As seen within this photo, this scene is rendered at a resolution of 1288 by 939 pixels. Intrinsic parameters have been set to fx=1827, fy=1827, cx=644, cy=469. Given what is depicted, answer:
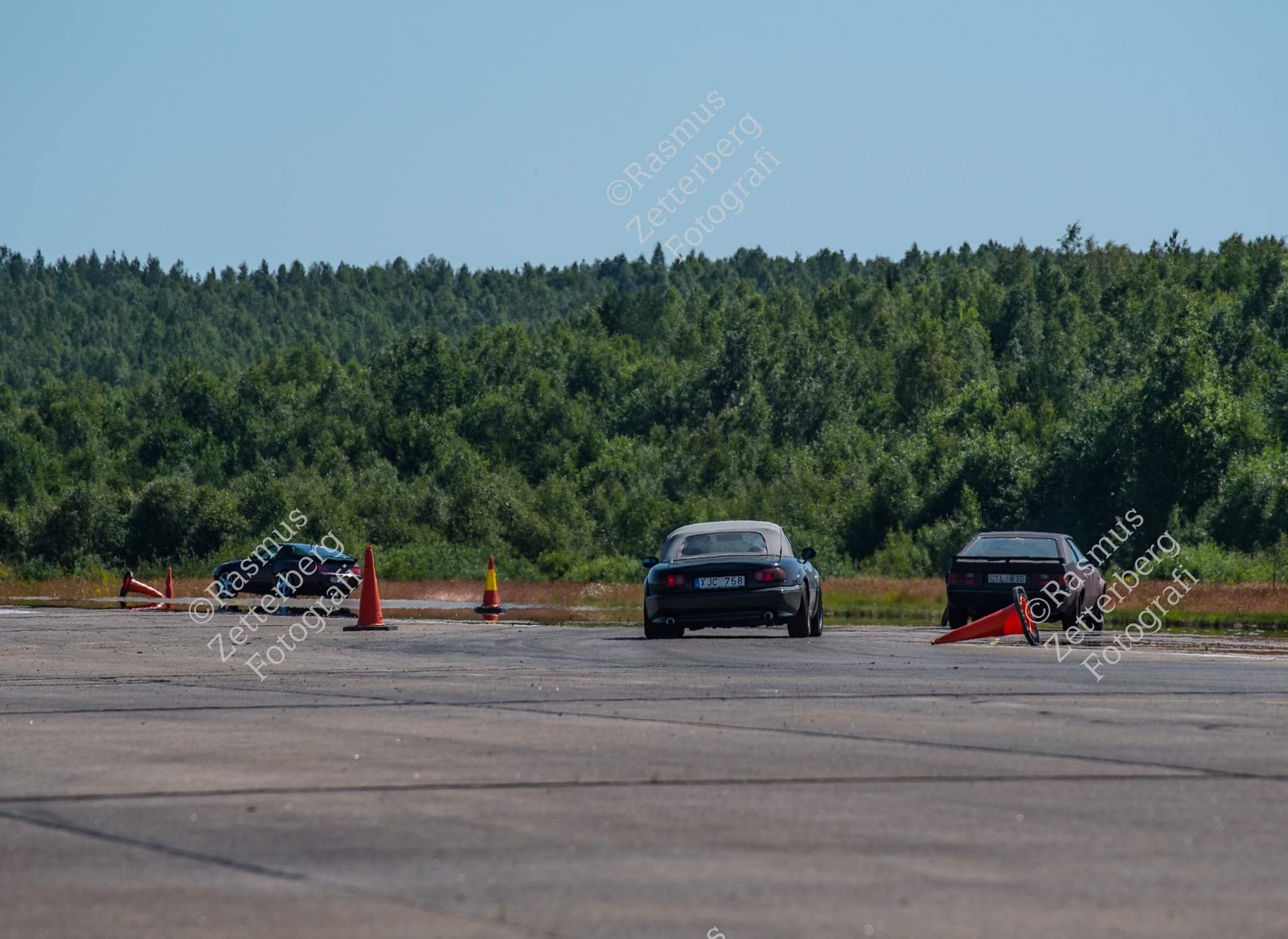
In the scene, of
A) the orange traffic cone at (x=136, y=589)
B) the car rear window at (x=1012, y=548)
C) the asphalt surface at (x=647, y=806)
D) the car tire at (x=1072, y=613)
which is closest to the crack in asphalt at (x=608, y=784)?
the asphalt surface at (x=647, y=806)

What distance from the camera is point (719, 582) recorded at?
20609mm

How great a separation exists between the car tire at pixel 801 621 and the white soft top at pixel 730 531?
2.21ft

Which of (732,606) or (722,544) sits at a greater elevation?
(722,544)

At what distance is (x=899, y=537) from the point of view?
85.3 m

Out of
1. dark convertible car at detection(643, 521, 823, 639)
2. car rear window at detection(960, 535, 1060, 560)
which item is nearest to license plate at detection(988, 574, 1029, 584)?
car rear window at detection(960, 535, 1060, 560)

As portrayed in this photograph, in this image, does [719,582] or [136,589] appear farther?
[136,589]

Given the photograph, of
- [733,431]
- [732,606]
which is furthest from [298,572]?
[733,431]

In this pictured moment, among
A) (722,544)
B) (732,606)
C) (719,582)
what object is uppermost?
(722,544)

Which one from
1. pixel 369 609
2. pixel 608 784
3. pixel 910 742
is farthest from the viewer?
pixel 369 609

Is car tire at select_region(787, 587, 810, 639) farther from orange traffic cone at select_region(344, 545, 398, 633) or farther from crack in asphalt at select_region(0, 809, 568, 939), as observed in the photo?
crack in asphalt at select_region(0, 809, 568, 939)

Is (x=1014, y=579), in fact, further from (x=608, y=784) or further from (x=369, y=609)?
(x=608, y=784)

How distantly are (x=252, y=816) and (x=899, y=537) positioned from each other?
7923 cm

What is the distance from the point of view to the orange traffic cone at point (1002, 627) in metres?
20.2

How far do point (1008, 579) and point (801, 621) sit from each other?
144 inches
